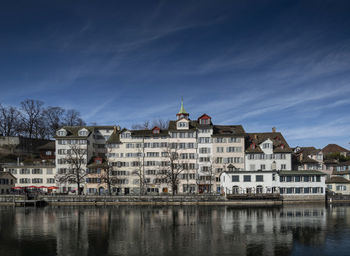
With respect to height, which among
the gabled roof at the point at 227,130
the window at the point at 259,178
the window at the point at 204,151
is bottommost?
the window at the point at 259,178

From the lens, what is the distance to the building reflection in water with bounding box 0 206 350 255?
36.4 meters

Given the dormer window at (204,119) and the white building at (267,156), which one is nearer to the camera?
the white building at (267,156)

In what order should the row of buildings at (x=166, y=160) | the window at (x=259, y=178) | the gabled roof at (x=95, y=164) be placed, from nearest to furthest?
the window at (x=259, y=178)
the row of buildings at (x=166, y=160)
the gabled roof at (x=95, y=164)

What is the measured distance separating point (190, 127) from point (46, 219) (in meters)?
50.4

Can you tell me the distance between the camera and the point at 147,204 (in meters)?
83.0

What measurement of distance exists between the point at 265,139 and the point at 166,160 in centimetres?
2772

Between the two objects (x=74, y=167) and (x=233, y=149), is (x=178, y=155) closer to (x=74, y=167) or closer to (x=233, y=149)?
(x=233, y=149)

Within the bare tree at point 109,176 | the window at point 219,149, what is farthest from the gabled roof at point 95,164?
the window at point 219,149

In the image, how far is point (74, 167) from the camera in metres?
98.5

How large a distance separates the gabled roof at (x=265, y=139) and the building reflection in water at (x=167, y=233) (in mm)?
31479

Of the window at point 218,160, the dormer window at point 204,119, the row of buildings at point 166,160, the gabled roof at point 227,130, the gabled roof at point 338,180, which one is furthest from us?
the dormer window at point 204,119

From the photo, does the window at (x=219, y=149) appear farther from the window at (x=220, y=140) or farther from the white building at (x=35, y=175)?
the white building at (x=35, y=175)

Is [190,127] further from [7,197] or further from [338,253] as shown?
[338,253]

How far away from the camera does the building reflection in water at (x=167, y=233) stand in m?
36.4
